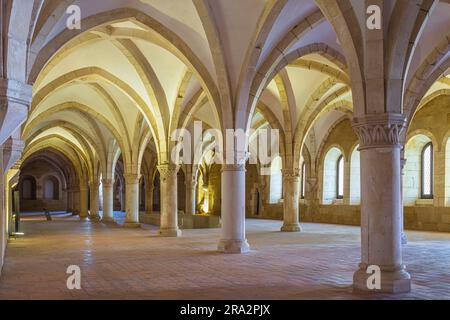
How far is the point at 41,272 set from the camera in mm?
7344

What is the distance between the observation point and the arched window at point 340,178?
23.4m

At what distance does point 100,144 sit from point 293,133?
1042cm

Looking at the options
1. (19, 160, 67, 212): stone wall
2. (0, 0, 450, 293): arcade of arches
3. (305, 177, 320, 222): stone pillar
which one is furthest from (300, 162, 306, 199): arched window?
(19, 160, 67, 212): stone wall

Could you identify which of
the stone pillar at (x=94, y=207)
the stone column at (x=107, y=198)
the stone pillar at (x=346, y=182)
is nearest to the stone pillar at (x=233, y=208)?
the stone pillar at (x=346, y=182)

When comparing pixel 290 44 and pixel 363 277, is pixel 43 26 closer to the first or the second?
pixel 290 44

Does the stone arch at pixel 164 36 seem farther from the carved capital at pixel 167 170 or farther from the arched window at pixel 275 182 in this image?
the arched window at pixel 275 182

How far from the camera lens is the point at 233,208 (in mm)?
9977

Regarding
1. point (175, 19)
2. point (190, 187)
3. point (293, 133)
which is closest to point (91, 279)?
point (175, 19)

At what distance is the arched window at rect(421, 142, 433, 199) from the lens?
60.7 feet

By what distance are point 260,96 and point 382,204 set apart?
9780 millimetres

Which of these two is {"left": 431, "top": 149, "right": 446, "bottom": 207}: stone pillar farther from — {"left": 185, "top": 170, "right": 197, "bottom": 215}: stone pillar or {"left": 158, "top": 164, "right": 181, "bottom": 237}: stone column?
{"left": 185, "top": 170, "right": 197, "bottom": 215}: stone pillar

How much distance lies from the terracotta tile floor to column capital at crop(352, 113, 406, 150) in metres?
1.86

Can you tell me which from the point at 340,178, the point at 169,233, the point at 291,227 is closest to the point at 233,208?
the point at 169,233
